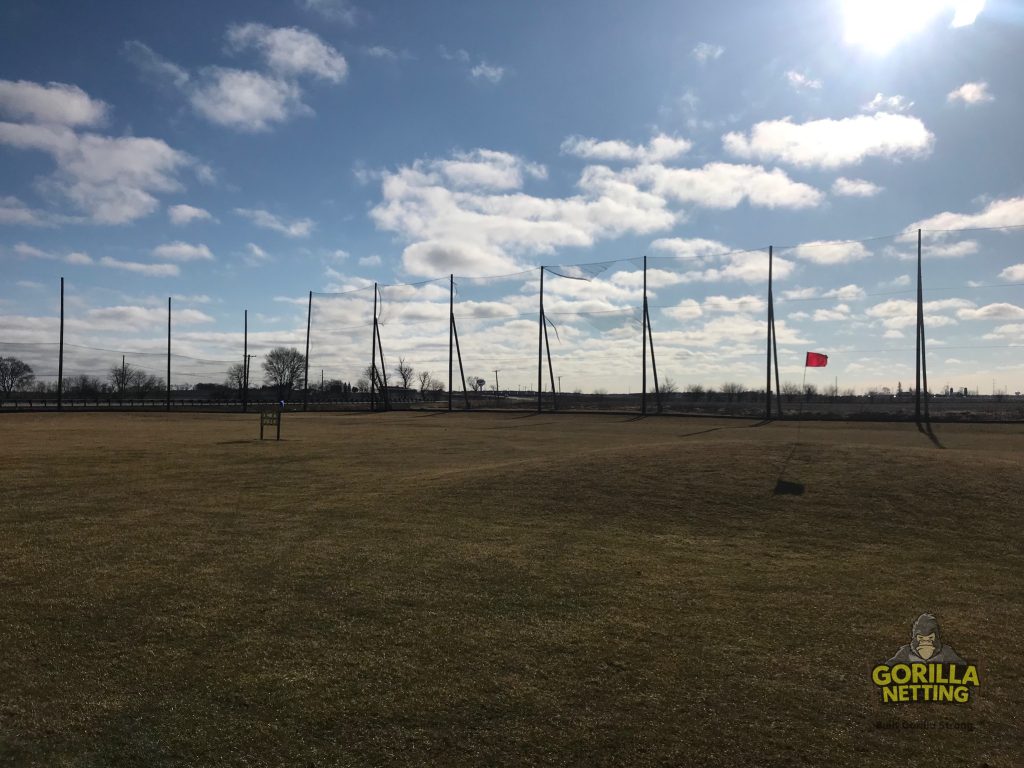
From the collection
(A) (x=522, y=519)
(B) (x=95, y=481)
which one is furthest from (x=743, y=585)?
(B) (x=95, y=481)

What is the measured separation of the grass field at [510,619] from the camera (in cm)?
375

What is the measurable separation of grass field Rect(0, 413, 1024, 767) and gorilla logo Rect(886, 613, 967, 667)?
166 millimetres

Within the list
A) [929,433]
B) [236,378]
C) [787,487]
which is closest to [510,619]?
[787,487]

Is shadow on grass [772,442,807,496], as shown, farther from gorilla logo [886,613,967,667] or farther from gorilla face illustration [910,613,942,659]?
gorilla logo [886,613,967,667]

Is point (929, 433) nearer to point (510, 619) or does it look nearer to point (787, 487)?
point (787, 487)

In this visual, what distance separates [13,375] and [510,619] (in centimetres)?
13337

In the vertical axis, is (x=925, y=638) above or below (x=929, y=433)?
below

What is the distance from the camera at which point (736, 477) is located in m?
12.4

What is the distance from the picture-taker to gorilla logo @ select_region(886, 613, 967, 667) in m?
4.82

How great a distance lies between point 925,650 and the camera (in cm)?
495

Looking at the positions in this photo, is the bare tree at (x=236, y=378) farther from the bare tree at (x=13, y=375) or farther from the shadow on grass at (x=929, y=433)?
the shadow on grass at (x=929, y=433)

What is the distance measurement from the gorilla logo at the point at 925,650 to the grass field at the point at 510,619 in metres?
0.17

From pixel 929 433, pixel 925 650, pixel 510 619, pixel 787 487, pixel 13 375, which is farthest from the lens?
pixel 13 375

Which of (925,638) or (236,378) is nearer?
(925,638)
